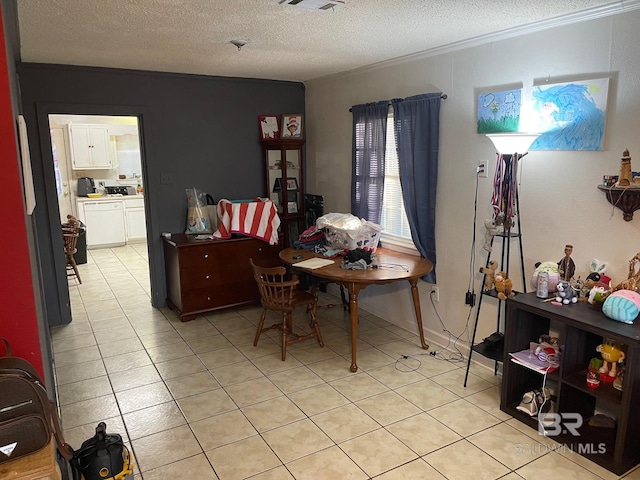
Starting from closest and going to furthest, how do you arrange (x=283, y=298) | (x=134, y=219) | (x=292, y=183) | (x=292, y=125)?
1. (x=283, y=298)
2. (x=292, y=125)
3. (x=292, y=183)
4. (x=134, y=219)

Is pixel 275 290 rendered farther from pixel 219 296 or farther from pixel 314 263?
pixel 219 296

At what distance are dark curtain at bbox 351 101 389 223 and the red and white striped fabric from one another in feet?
2.66

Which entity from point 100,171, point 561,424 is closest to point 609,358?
point 561,424

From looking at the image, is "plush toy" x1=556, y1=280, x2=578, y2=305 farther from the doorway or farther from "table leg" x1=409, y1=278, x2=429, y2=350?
the doorway

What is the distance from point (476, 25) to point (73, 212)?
6954 mm

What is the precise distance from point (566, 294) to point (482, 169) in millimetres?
1057

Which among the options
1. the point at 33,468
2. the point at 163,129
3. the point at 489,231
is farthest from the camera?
the point at 163,129

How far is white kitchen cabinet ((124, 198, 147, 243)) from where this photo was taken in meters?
7.86

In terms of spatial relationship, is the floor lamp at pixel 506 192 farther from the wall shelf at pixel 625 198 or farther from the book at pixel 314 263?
the book at pixel 314 263

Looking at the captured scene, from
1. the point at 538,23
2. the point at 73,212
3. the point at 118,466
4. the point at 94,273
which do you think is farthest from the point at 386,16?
the point at 73,212

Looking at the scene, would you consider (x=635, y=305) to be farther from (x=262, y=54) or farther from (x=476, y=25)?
(x=262, y=54)

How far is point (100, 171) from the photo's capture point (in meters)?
7.99

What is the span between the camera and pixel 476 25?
9.46ft

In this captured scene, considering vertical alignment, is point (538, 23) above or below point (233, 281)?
above
